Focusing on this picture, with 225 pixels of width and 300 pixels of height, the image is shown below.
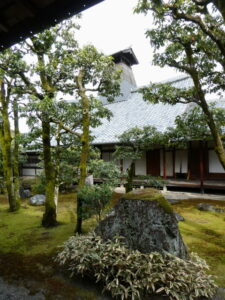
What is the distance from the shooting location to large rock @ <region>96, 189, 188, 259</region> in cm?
377

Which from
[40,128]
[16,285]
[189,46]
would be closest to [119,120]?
[40,128]

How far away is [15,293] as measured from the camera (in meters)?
3.37

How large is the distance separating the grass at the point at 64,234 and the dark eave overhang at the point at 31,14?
14.0 feet

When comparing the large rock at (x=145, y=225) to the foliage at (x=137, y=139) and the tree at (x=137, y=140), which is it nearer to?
the tree at (x=137, y=140)

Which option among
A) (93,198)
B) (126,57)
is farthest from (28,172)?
(93,198)

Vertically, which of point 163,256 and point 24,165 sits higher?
point 24,165

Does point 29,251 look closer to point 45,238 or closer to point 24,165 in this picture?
point 45,238

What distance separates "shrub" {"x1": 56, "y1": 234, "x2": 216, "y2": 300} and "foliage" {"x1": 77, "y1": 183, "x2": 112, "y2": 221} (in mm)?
1315

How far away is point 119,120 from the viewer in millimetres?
15891

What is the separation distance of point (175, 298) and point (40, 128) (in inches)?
236

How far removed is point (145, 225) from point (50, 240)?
Result: 2918 mm

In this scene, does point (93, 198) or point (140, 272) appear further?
point (93, 198)

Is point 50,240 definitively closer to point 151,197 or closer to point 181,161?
point 151,197

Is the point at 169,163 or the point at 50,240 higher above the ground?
the point at 169,163
